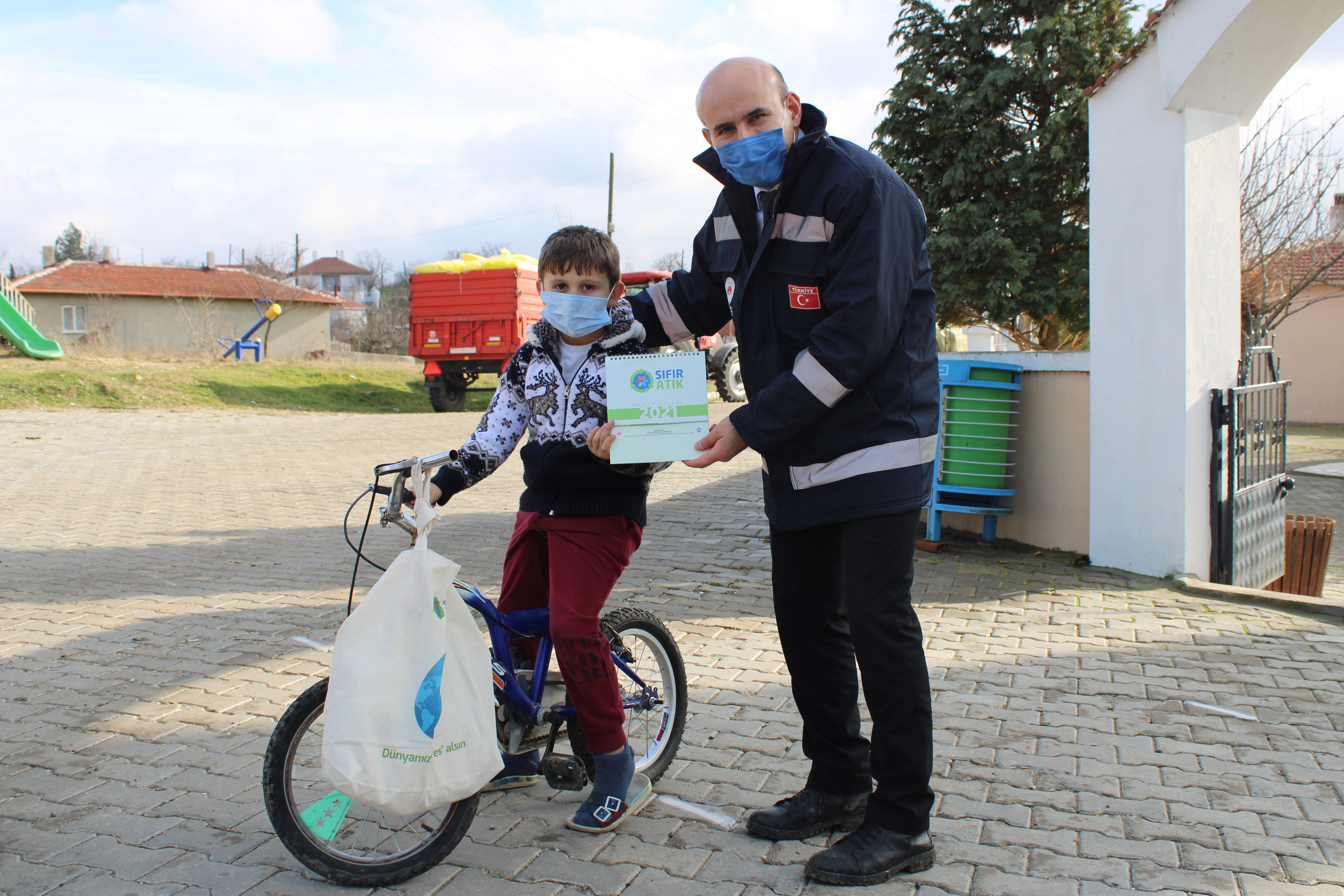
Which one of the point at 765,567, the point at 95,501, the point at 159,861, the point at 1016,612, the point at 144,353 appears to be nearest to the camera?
the point at 159,861

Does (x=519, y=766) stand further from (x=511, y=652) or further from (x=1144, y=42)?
(x=1144, y=42)

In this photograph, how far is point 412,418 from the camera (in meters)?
18.4

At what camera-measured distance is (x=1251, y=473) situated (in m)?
6.13

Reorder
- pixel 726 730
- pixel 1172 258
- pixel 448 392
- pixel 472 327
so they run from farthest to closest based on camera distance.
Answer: pixel 448 392 < pixel 472 327 < pixel 1172 258 < pixel 726 730

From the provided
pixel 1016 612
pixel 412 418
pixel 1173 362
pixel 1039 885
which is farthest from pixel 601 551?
pixel 412 418

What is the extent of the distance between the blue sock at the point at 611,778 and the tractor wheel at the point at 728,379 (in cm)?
1666

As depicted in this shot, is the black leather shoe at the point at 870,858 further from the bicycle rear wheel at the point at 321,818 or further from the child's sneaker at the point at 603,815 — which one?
the bicycle rear wheel at the point at 321,818

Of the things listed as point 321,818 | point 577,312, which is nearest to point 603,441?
point 577,312

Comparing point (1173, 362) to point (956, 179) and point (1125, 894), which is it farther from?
point (956, 179)

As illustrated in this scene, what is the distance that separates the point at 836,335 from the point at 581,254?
0.86m

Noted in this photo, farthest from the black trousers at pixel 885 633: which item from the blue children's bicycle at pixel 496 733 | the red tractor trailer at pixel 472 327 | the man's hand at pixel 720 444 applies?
the red tractor trailer at pixel 472 327

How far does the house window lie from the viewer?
45719 mm

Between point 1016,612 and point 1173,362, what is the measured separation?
178 cm

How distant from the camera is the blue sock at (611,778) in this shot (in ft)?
9.18
